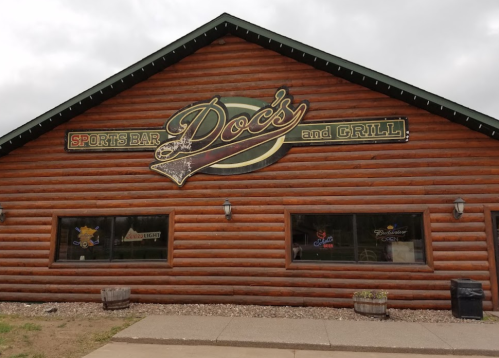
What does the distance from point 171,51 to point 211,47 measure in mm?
1362

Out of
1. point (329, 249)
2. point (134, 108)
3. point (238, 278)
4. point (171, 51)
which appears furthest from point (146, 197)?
point (329, 249)

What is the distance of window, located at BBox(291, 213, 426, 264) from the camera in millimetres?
10008

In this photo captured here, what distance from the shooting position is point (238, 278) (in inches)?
407

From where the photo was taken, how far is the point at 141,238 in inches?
435

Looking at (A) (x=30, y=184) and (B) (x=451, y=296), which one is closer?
(B) (x=451, y=296)

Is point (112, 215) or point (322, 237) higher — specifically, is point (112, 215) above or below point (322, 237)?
above

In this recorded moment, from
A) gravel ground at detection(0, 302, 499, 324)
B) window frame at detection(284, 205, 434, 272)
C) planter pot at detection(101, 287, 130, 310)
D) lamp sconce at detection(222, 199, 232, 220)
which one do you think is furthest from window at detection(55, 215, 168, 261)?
window frame at detection(284, 205, 434, 272)

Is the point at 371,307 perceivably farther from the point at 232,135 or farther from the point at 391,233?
the point at 232,135

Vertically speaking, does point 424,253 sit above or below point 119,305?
above

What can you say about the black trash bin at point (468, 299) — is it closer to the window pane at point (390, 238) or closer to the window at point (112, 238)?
the window pane at point (390, 238)

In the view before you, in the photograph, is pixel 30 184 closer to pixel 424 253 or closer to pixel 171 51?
pixel 171 51

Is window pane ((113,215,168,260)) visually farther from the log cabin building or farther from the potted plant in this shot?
the potted plant

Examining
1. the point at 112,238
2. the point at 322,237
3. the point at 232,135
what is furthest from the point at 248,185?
the point at 112,238

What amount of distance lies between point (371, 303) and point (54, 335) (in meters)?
7.45
